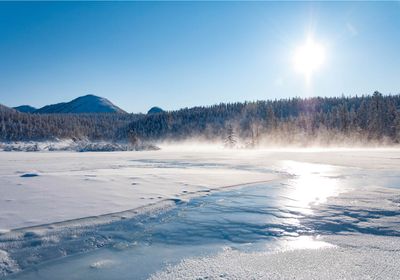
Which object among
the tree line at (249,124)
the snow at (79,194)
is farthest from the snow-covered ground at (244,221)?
the tree line at (249,124)

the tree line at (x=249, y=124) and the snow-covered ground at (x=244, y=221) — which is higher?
the tree line at (x=249, y=124)

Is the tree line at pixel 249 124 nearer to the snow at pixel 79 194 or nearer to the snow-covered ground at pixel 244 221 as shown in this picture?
the snow at pixel 79 194

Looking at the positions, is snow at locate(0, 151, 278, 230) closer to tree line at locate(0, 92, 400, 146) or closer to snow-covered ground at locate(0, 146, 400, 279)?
snow-covered ground at locate(0, 146, 400, 279)

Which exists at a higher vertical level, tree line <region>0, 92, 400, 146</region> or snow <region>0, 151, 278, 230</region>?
tree line <region>0, 92, 400, 146</region>

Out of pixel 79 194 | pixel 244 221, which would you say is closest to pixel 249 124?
pixel 79 194

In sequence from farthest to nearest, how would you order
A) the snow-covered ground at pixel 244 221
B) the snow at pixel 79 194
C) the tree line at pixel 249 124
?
the tree line at pixel 249 124 < the snow at pixel 79 194 < the snow-covered ground at pixel 244 221

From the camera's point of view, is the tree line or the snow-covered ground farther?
the tree line

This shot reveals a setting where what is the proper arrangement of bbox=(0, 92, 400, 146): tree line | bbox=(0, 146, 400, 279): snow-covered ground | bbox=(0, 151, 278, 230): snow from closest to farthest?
bbox=(0, 146, 400, 279): snow-covered ground < bbox=(0, 151, 278, 230): snow < bbox=(0, 92, 400, 146): tree line

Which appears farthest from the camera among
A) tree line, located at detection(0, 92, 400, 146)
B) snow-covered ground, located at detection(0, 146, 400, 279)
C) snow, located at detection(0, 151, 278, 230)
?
tree line, located at detection(0, 92, 400, 146)

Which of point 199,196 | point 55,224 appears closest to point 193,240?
point 55,224

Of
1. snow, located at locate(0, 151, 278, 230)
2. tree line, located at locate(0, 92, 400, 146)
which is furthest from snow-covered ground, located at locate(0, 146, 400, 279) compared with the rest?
tree line, located at locate(0, 92, 400, 146)

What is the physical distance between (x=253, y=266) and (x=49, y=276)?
2316mm

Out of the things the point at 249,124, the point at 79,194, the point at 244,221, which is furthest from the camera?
the point at 249,124

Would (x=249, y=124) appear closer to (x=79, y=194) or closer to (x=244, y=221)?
(x=79, y=194)
